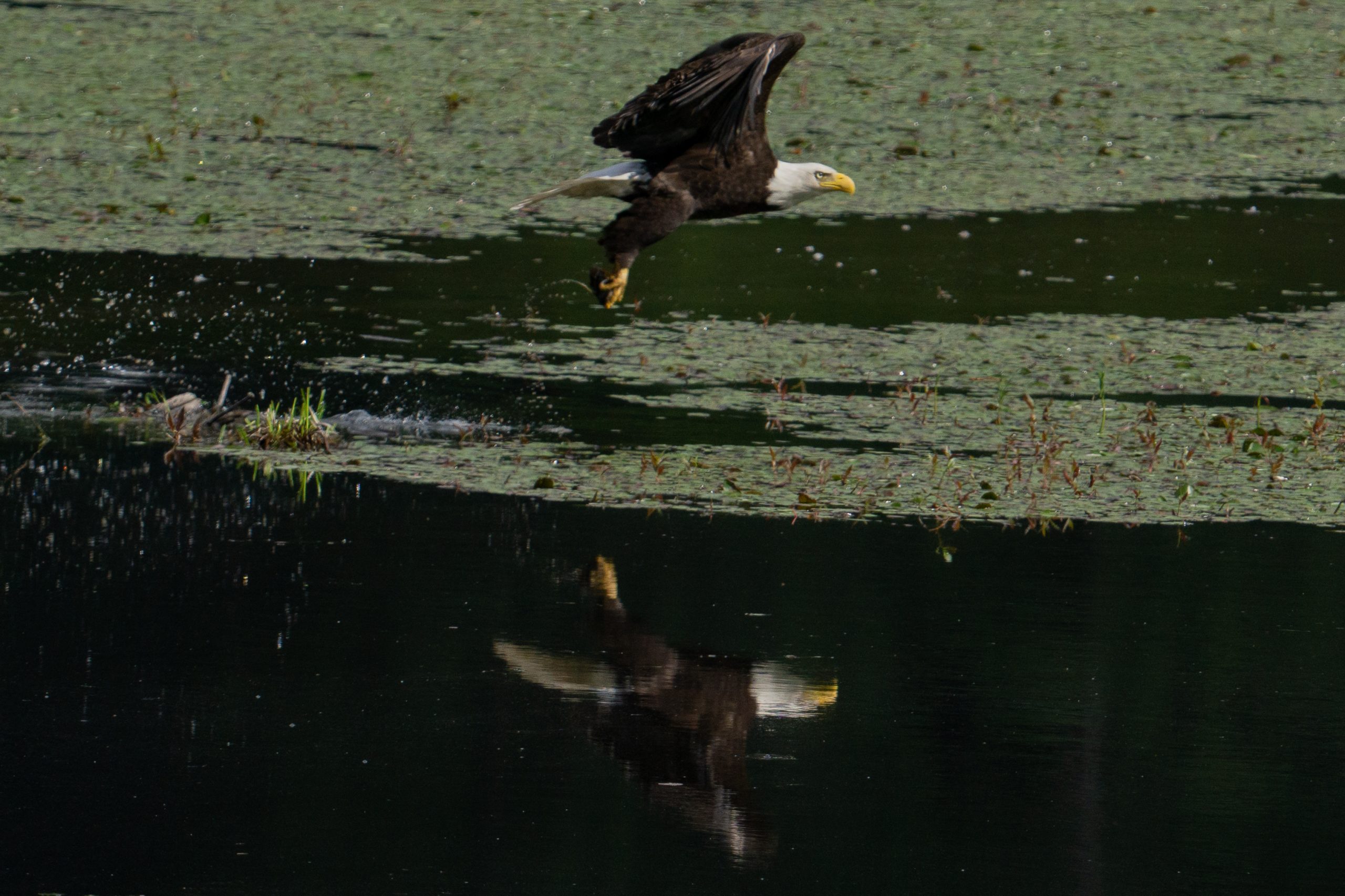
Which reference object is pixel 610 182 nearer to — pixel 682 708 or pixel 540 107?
pixel 682 708

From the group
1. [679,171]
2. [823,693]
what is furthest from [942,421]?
[823,693]

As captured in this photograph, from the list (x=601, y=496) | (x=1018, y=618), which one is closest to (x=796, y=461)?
(x=601, y=496)

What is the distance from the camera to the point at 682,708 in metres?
6.25

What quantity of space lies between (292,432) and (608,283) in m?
1.38

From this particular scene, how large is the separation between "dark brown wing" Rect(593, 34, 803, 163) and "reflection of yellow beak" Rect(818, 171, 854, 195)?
0.37 meters

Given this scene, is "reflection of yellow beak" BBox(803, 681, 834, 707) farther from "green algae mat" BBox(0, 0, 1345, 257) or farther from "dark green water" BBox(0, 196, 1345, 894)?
"green algae mat" BBox(0, 0, 1345, 257)

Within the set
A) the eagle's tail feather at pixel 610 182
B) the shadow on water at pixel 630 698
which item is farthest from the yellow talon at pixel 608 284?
the shadow on water at pixel 630 698

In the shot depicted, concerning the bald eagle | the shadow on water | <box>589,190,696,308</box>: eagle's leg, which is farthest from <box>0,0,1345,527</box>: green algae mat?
the bald eagle

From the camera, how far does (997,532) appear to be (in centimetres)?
823

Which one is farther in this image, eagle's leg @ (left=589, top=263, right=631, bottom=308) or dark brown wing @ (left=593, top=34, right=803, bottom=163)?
eagle's leg @ (left=589, top=263, right=631, bottom=308)

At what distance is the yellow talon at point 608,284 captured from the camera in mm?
8602

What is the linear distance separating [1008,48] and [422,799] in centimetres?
1367

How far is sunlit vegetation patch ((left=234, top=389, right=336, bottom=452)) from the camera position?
8.96 m

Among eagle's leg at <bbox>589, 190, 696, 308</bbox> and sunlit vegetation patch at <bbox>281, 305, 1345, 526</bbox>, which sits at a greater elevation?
eagle's leg at <bbox>589, 190, 696, 308</bbox>
